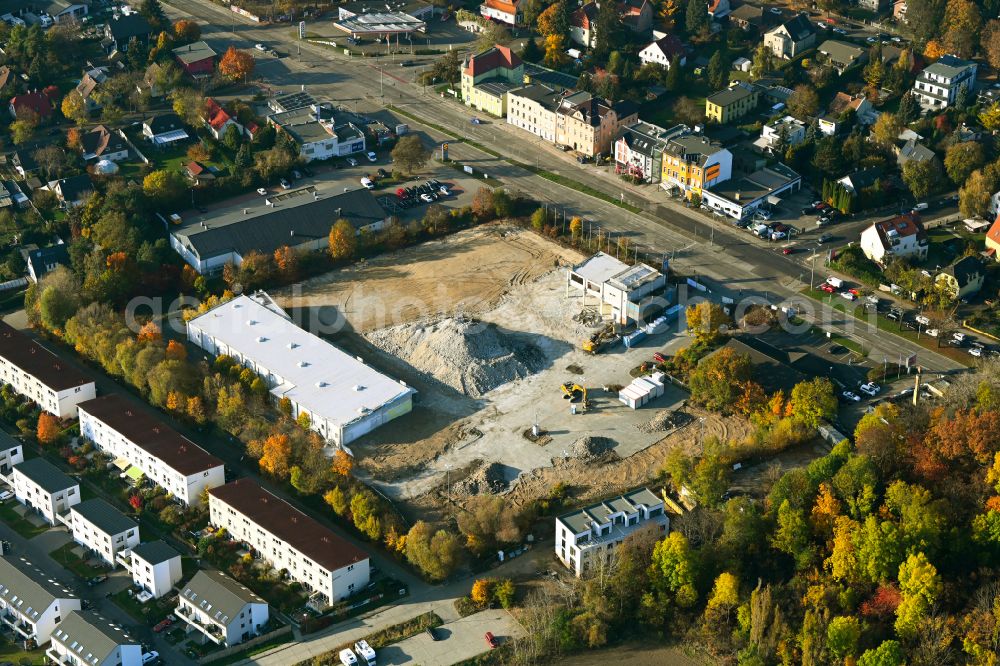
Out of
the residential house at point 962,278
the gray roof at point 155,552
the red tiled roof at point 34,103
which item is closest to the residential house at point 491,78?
the red tiled roof at point 34,103

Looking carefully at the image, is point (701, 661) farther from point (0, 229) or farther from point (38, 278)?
point (0, 229)

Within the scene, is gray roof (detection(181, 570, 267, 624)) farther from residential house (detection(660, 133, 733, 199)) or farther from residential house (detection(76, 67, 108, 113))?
residential house (detection(76, 67, 108, 113))

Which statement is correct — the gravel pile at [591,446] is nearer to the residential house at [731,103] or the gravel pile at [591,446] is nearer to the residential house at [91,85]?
the residential house at [731,103]

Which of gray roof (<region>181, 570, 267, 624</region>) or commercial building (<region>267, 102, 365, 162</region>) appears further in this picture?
commercial building (<region>267, 102, 365, 162</region>)

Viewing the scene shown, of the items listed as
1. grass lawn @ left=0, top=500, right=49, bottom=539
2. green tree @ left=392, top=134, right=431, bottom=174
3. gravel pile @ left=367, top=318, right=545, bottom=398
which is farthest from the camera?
green tree @ left=392, top=134, right=431, bottom=174

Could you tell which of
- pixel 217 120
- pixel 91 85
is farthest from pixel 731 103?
pixel 91 85

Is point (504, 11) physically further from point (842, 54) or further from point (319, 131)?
point (842, 54)

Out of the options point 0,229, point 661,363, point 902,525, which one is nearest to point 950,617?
point 902,525

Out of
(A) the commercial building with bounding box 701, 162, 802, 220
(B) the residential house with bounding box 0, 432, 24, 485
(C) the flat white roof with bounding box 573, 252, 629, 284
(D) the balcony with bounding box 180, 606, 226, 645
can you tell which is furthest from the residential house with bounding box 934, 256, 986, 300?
(B) the residential house with bounding box 0, 432, 24, 485
